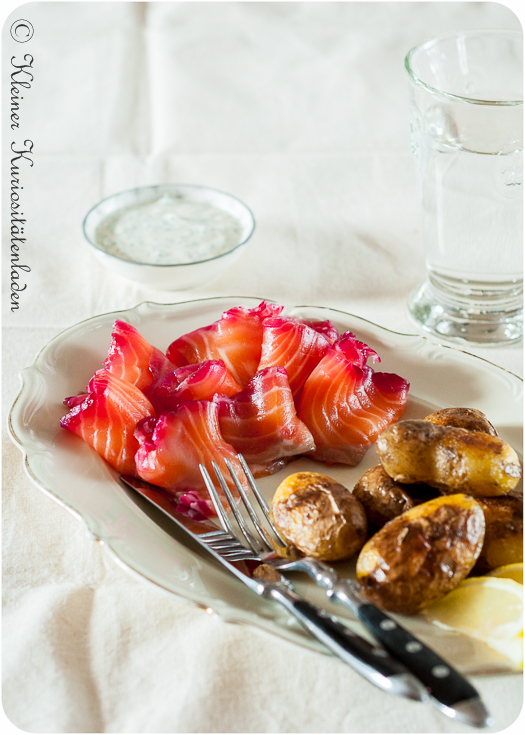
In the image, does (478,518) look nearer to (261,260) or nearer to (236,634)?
(236,634)

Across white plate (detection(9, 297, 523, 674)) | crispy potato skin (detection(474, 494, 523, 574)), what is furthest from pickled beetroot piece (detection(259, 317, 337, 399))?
crispy potato skin (detection(474, 494, 523, 574))

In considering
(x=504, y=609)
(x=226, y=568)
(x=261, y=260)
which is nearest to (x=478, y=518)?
(x=504, y=609)

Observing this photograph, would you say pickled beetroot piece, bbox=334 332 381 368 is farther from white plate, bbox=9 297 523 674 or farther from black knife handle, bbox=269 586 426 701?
black knife handle, bbox=269 586 426 701

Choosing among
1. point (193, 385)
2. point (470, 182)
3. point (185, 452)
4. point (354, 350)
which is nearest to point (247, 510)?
point (185, 452)

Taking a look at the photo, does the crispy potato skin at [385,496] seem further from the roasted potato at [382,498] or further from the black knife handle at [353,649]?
the black knife handle at [353,649]

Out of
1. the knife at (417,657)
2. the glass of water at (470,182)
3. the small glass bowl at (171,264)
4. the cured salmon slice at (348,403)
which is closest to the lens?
the knife at (417,657)

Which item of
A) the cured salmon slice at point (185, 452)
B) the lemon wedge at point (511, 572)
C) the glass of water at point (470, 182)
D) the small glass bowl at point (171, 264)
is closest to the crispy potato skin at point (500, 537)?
the lemon wedge at point (511, 572)
